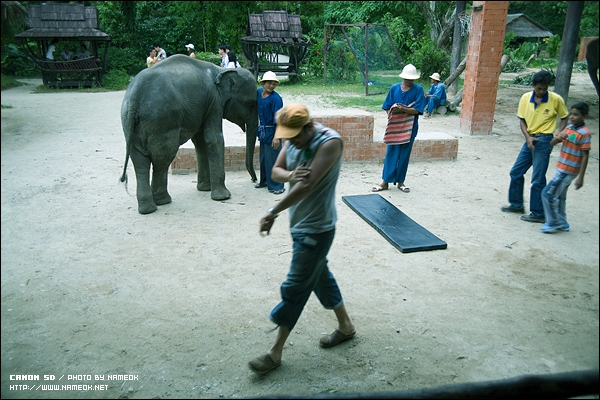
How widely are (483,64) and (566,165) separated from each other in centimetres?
547

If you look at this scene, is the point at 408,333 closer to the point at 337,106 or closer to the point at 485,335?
the point at 485,335

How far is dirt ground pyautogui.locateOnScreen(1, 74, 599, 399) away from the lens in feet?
9.52

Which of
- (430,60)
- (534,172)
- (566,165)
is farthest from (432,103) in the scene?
(566,165)

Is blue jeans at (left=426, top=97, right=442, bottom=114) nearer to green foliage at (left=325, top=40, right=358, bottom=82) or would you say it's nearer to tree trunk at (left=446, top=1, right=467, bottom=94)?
tree trunk at (left=446, top=1, right=467, bottom=94)

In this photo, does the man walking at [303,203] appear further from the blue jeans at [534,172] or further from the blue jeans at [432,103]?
the blue jeans at [432,103]

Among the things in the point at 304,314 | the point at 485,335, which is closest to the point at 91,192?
the point at 304,314

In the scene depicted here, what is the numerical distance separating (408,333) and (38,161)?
6451 millimetres

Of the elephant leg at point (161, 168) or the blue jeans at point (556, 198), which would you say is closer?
the blue jeans at point (556, 198)

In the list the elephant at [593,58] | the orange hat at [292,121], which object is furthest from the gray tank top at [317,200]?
the elephant at [593,58]

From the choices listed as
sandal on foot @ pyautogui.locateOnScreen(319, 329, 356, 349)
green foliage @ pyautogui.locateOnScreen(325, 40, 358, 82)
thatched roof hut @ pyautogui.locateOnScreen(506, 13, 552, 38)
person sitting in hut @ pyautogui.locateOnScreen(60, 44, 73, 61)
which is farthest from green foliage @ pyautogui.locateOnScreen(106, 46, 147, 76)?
sandal on foot @ pyautogui.locateOnScreen(319, 329, 356, 349)

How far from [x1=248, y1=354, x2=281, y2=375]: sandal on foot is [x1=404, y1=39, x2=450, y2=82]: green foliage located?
15.3 meters

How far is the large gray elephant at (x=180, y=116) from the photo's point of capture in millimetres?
5352

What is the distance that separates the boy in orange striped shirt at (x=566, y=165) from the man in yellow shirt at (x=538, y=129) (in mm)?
247

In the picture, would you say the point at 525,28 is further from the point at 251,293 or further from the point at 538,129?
the point at 251,293
